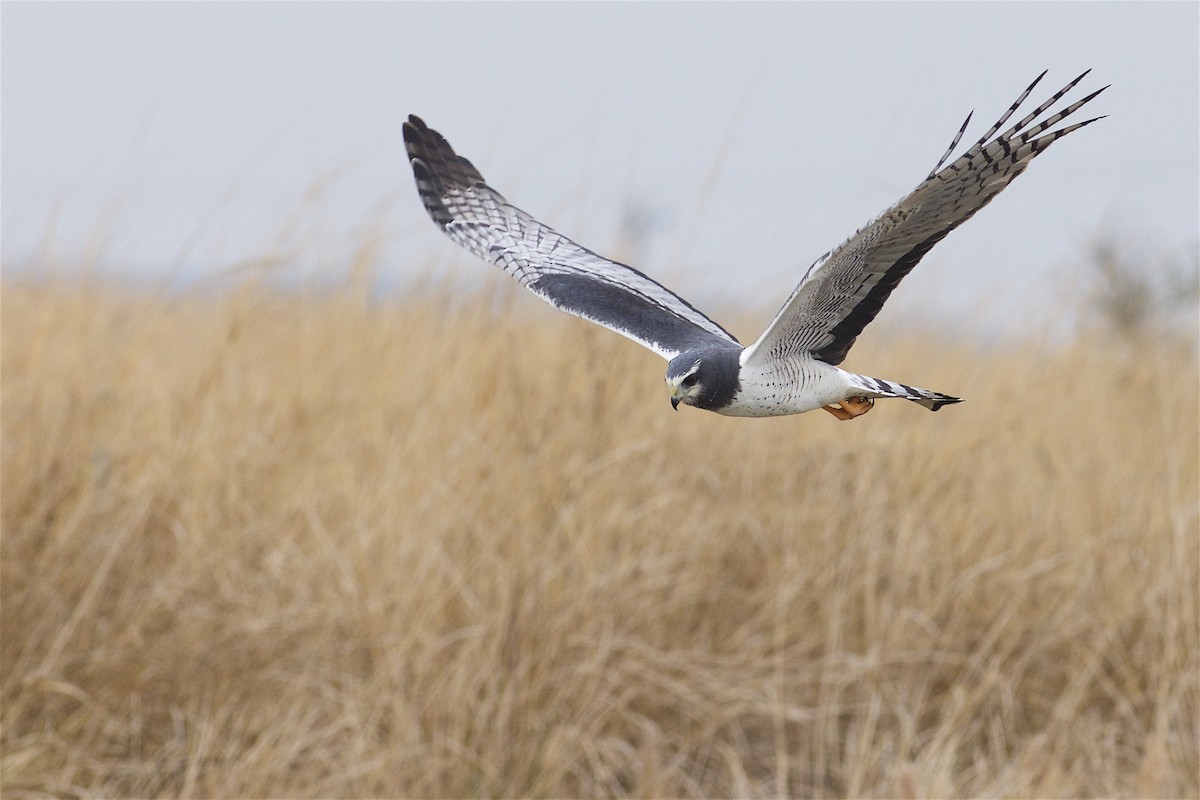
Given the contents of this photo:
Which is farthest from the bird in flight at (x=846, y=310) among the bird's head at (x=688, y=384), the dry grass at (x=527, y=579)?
the dry grass at (x=527, y=579)

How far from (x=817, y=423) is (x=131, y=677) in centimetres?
224

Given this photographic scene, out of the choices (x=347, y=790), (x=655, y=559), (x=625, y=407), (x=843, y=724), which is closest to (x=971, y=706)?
(x=843, y=724)

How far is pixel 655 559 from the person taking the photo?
13.0 ft

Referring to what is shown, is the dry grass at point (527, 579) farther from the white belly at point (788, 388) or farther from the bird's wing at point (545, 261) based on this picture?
the white belly at point (788, 388)

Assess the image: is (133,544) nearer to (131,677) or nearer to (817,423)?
(131,677)

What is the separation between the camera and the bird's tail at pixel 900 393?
44.7 inches

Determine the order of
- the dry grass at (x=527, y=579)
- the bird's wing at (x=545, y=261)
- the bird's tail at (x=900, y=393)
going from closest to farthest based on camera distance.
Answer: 1. the bird's tail at (x=900, y=393)
2. the bird's wing at (x=545, y=261)
3. the dry grass at (x=527, y=579)

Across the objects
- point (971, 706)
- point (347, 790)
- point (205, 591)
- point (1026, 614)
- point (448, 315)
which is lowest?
point (347, 790)

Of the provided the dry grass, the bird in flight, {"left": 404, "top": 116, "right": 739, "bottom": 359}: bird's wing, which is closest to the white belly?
the bird in flight

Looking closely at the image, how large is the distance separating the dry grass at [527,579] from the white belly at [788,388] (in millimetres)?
2327

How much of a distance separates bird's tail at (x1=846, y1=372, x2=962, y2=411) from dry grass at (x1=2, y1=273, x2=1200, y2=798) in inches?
92.5

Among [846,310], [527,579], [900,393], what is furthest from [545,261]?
[527,579]

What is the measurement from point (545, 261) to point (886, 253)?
3.44 feet

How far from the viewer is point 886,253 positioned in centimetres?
131
